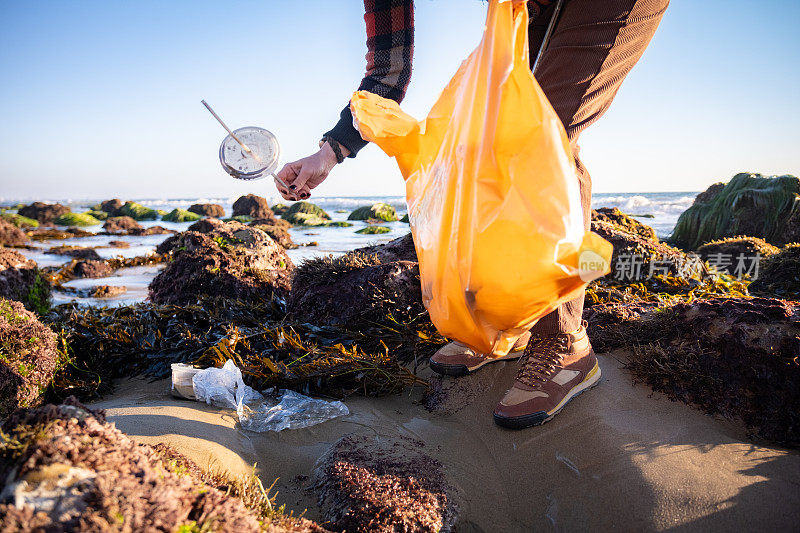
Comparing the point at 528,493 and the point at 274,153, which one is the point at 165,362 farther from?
the point at 528,493

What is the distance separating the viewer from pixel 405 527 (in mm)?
1252

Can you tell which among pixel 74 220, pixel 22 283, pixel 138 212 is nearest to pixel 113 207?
pixel 138 212

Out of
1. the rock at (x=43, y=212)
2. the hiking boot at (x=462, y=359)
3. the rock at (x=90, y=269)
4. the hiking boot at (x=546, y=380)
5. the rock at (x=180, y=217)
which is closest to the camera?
the hiking boot at (x=546, y=380)

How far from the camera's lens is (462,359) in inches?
89.4

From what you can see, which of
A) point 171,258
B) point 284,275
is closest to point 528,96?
point 284,275

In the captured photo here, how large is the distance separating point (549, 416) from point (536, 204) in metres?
1.01

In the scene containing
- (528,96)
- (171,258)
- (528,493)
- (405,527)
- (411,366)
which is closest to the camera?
(405,527)

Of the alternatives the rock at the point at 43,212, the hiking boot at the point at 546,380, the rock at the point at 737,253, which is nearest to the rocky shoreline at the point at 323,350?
the rock at the point at 737,253

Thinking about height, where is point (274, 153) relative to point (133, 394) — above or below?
above

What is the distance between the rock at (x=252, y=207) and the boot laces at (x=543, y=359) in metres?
14.4

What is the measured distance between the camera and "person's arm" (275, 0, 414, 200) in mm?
2104

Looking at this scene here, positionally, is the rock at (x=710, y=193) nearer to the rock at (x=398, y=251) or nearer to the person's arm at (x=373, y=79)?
the rock at (x=398, y=251)

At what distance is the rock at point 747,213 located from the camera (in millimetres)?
7471

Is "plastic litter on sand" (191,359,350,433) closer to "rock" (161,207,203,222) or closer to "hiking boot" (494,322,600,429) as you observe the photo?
"hiking boot" (494,322,600,429)
